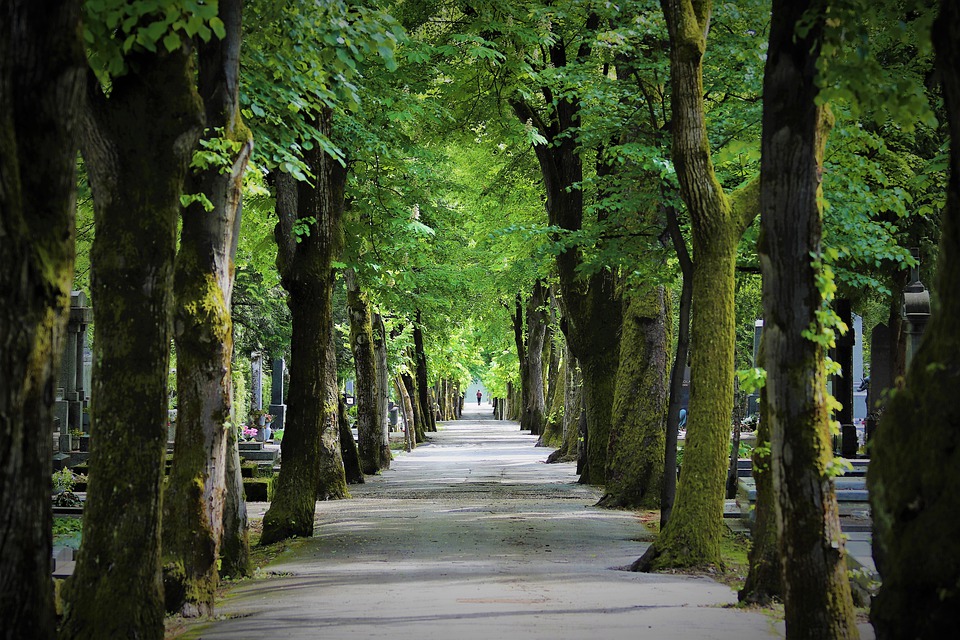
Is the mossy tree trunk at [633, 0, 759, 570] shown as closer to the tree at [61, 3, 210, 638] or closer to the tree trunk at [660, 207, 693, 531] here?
the tree trunk at [660, 207, 693, 531]

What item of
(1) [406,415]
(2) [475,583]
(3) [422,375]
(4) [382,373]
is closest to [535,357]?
(3) [422,375]

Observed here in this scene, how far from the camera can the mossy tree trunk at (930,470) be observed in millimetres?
4836

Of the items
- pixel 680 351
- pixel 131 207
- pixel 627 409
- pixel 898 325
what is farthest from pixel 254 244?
pixel 131 207

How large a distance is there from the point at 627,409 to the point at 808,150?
→ 538 inches

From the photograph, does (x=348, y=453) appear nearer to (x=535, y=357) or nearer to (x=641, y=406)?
(x=641, y=406)

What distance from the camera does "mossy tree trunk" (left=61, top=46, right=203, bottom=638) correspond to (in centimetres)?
707

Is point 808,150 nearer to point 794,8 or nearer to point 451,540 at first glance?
point 794,8

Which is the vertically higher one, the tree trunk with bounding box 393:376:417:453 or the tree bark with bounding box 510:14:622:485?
the tree bark with bounding box 510:14:622:485

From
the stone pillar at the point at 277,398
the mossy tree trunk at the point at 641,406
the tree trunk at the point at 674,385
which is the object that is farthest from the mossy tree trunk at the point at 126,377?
the stone pillar at the point at 277,398

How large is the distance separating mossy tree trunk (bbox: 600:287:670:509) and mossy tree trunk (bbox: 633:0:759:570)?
23.5 ft

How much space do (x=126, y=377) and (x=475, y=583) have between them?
204 inches

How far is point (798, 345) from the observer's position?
6.53m

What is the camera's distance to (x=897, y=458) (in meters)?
5.21

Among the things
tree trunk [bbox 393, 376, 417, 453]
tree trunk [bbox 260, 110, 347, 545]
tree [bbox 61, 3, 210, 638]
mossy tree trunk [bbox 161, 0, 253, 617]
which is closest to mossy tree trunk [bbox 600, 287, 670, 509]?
tree trunk [bbox 260, 110, 347, 545]
